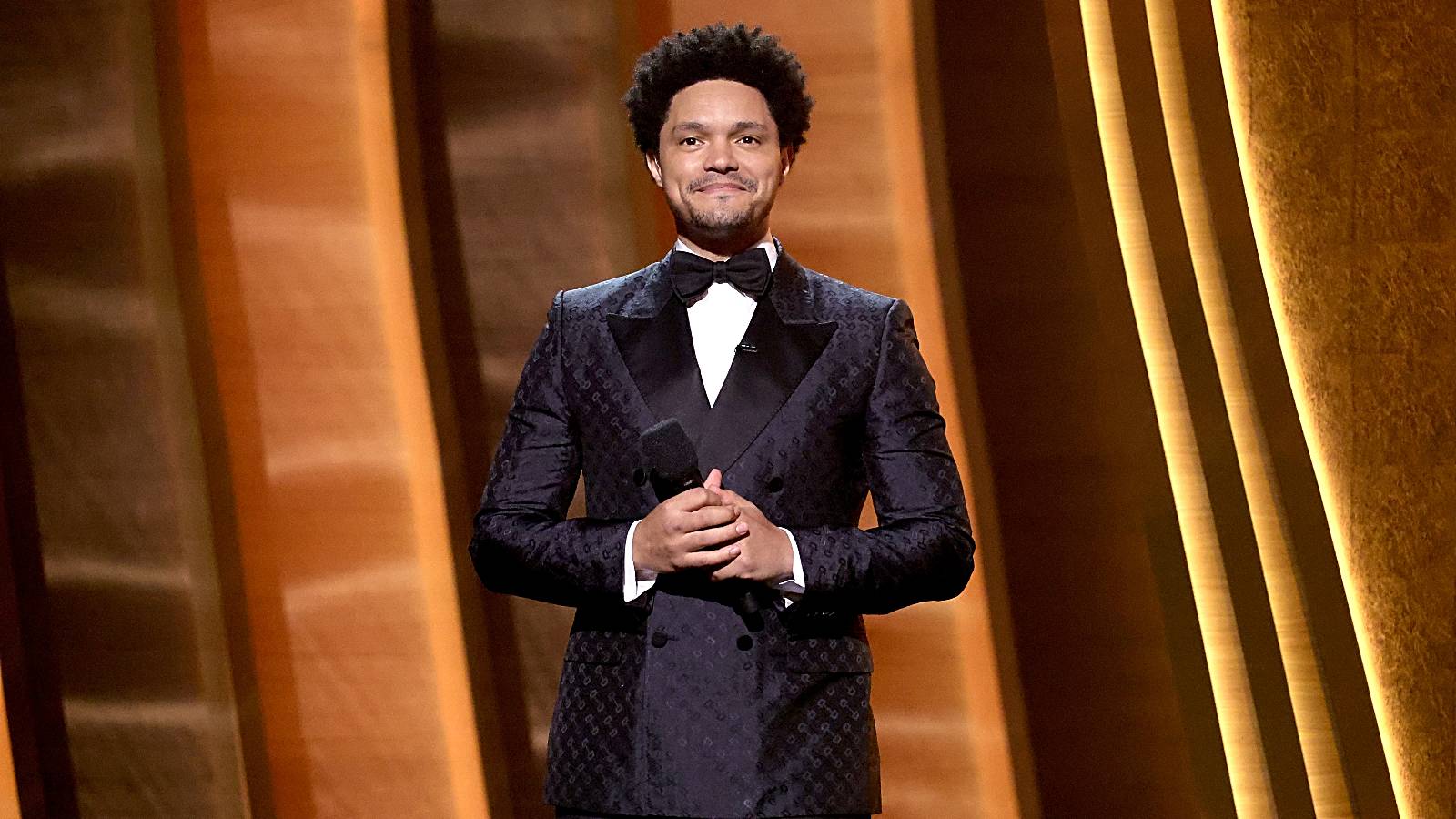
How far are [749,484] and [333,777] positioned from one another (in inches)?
55.8

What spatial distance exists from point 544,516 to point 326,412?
123 centimetres

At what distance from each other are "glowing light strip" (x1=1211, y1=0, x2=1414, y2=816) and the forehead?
1.80 meters

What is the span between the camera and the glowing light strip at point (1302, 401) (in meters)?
3.01

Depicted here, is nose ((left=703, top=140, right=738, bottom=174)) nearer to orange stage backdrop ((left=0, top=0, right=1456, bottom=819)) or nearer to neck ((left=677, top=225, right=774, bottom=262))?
neck ((left=677, top=225, right=774, bottom=262))

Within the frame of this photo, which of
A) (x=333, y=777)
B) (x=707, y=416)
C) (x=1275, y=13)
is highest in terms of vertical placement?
(x=1275, y=13)

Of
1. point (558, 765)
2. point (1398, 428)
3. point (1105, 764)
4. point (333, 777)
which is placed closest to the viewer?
point (558, 765)

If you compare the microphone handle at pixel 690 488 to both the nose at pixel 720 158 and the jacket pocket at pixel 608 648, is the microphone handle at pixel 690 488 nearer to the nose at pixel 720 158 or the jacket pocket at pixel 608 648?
the jacket pocket at pixel 608 648

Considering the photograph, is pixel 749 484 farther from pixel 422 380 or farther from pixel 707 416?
pixel 422 380

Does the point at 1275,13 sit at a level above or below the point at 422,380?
above

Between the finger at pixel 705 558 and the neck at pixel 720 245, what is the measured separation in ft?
1.25

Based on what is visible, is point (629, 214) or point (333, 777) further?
point (629, 214)

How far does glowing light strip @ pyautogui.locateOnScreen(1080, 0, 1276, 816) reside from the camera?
2.90 meters

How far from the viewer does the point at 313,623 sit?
2.68 m

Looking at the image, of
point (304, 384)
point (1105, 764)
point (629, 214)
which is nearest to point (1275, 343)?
point (1105, 764)
